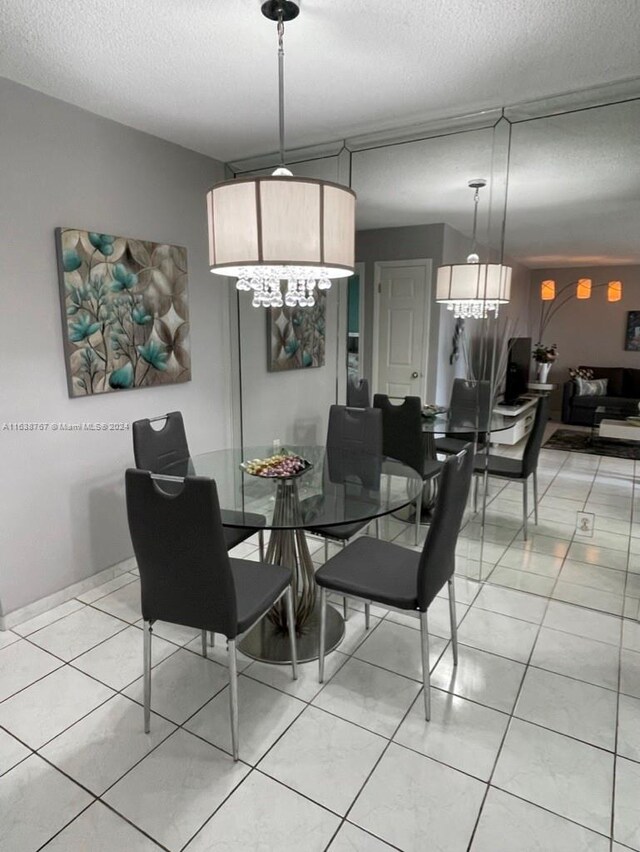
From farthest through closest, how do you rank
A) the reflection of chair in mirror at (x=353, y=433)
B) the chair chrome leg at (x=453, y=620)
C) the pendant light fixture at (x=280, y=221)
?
the reflection of chair in mirror at (x=353, y=433) → the chair chrome leg at (x=453, y=620) → the pendant light fixture at (x=280, y=221)

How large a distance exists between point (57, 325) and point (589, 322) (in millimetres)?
2868

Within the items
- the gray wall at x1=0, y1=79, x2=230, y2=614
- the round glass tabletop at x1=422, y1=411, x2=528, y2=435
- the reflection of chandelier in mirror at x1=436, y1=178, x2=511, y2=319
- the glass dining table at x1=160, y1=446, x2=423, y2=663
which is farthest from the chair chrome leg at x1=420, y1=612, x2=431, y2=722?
the gray wall at x1=0, y1=79, x2=230, y2=614

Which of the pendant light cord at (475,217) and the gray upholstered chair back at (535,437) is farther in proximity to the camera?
the gray upholstered chair back at (535,437)

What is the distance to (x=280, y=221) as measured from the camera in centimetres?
162

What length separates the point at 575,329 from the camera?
3.01 meters

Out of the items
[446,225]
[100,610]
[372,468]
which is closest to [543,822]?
[372,468]

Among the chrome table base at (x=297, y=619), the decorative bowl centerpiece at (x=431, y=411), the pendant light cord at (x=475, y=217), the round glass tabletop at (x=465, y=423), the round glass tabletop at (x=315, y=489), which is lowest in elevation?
the chrome table base at (x=297, y=619)

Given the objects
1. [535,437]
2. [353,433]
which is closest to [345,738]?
[353,433]

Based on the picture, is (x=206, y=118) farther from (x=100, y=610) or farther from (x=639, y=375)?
(x=639, y=375)

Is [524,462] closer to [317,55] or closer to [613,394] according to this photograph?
[613,394]

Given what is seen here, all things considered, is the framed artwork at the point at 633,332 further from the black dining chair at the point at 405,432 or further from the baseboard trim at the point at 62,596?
the baseboard trim at the point at 62,596

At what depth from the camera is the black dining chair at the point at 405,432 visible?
301cm

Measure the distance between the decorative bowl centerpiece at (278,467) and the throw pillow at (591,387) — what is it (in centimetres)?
192

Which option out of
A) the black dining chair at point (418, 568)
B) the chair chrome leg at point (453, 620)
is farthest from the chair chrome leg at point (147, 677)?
the chair chrome leg at point (453, 620)
